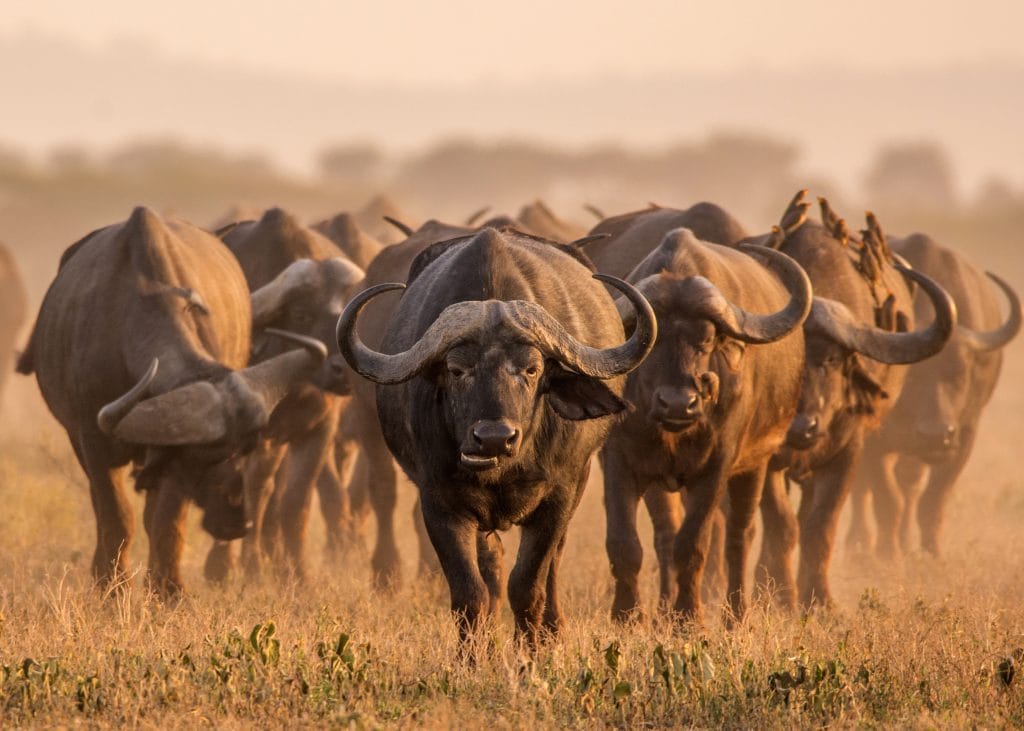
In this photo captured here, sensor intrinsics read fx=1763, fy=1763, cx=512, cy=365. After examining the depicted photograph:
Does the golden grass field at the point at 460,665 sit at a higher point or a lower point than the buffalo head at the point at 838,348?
lower

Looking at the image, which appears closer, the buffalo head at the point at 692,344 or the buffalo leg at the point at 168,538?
the buffalo head at the point at 692,344

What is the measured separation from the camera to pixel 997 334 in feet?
38.9

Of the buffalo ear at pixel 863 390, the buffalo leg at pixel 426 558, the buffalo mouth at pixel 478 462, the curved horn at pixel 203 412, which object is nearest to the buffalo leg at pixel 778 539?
the buffalo ear at pixel 863 390

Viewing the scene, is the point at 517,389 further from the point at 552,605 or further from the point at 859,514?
the point at 859,514

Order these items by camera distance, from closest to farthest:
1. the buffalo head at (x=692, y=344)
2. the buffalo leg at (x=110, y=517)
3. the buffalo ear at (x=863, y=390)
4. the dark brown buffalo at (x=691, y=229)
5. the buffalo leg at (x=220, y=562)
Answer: the buffalo head at (x=692, y=344) < the buffalo leg at (x=110, y=517) < the buffalo ear at (x=863, y=390) < the dark brown buffalo at (x=691, y=229) < the buffalo leg at (x=220, y=562)

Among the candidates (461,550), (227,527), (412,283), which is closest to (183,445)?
(227,527)

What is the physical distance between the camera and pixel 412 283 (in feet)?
26.1

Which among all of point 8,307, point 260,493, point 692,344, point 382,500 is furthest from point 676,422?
point 8,307

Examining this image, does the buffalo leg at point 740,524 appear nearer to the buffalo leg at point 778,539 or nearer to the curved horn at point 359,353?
the buffalo leg at point 778,539

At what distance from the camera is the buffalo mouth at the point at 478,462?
250 inches

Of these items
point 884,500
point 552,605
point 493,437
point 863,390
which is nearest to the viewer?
point 493,437

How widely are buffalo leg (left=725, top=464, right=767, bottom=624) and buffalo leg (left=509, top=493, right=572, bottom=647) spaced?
1.83 metres

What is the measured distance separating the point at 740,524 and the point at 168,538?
286 cm

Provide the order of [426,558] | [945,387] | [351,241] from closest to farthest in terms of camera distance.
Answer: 1. [426,558]
2. [945,387]
3. [351,241]
